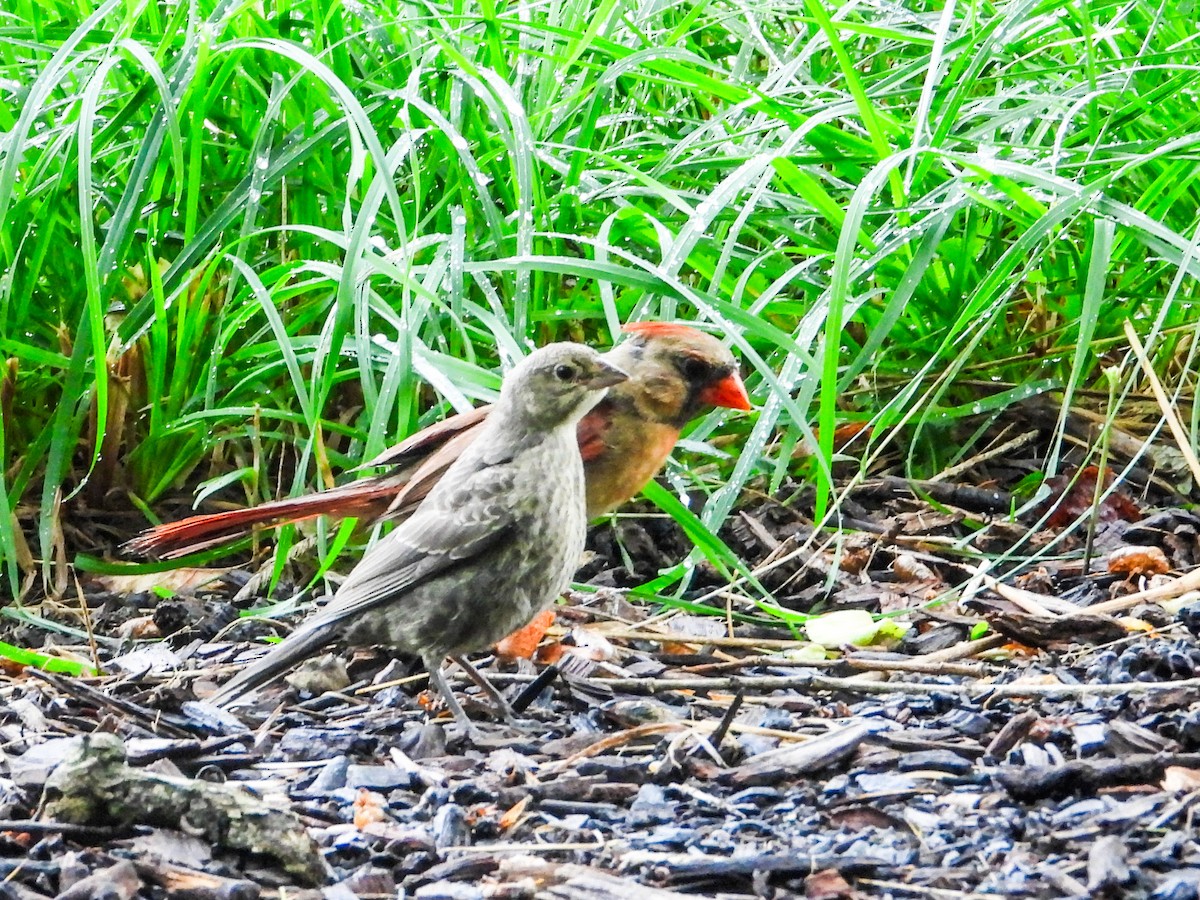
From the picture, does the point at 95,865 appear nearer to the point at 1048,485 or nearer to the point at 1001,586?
the point at 1001,586

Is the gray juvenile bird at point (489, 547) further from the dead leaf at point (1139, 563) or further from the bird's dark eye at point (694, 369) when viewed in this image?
the dead leaf at point (1139, 563)

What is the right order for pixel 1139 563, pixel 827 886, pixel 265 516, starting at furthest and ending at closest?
pixel 1139 563
pixel 265 516
pixel 827 886

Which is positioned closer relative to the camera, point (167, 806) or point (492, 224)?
point (167, 806)

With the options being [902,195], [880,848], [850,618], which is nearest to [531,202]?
[902,195]

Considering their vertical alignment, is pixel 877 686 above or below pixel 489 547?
below

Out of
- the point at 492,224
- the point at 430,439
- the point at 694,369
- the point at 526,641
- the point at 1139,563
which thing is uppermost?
the point at 492,224

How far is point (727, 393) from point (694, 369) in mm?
86

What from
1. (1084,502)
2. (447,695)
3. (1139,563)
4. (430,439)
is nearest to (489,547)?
(447,695)

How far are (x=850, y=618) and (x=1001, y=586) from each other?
0.37m

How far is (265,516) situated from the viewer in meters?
2.91

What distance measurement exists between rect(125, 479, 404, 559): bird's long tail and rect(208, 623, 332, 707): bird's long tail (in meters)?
0.23

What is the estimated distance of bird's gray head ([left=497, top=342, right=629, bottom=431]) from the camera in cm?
285

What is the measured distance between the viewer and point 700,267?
149 inches

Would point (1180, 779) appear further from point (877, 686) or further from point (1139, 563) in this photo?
point (1139, 563)
